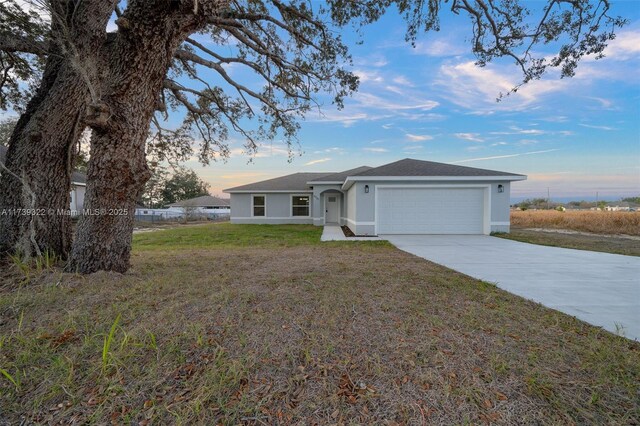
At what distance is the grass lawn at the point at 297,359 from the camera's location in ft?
5.37

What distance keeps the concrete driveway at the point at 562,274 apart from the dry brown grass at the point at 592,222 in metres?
8.34

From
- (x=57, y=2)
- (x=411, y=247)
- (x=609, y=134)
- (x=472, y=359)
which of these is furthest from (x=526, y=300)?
(x=609, y=134)

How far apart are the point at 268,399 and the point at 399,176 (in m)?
9.98

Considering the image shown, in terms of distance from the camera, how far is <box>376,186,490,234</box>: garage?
36.2 feet

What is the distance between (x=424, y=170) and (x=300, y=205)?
28.4ft

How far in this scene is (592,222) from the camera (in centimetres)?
1388

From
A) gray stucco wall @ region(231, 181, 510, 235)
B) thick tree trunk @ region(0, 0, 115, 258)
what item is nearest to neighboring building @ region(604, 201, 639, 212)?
gray stucco wall @ region(231, 181, 510, 235)

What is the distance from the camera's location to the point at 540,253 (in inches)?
279

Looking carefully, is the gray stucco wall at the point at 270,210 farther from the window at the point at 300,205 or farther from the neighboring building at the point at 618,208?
the neighboring building at the point at 618,208

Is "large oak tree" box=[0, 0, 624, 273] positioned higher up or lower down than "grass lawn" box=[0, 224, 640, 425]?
higher up

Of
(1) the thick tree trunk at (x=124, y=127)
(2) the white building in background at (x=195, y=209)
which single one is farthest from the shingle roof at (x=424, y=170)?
(2) the white building in background at (x=195, y=209)

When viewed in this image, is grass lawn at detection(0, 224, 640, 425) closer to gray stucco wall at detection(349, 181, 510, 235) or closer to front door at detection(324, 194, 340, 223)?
gray stucco wall at detection(349, 181, 510, 235)

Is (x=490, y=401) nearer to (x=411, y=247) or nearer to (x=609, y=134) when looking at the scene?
(x=411, y=247)

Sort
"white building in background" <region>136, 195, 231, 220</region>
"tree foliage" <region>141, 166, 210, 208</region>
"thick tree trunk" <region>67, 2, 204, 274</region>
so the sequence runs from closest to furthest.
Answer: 1. "thick tree trunk" <region>67, 2, 204, 274</region>
2. "white building in background" <region>136, 195, 231, 220</region>
3. "tree foliage" <region>141, 166, 210, 208</region>
